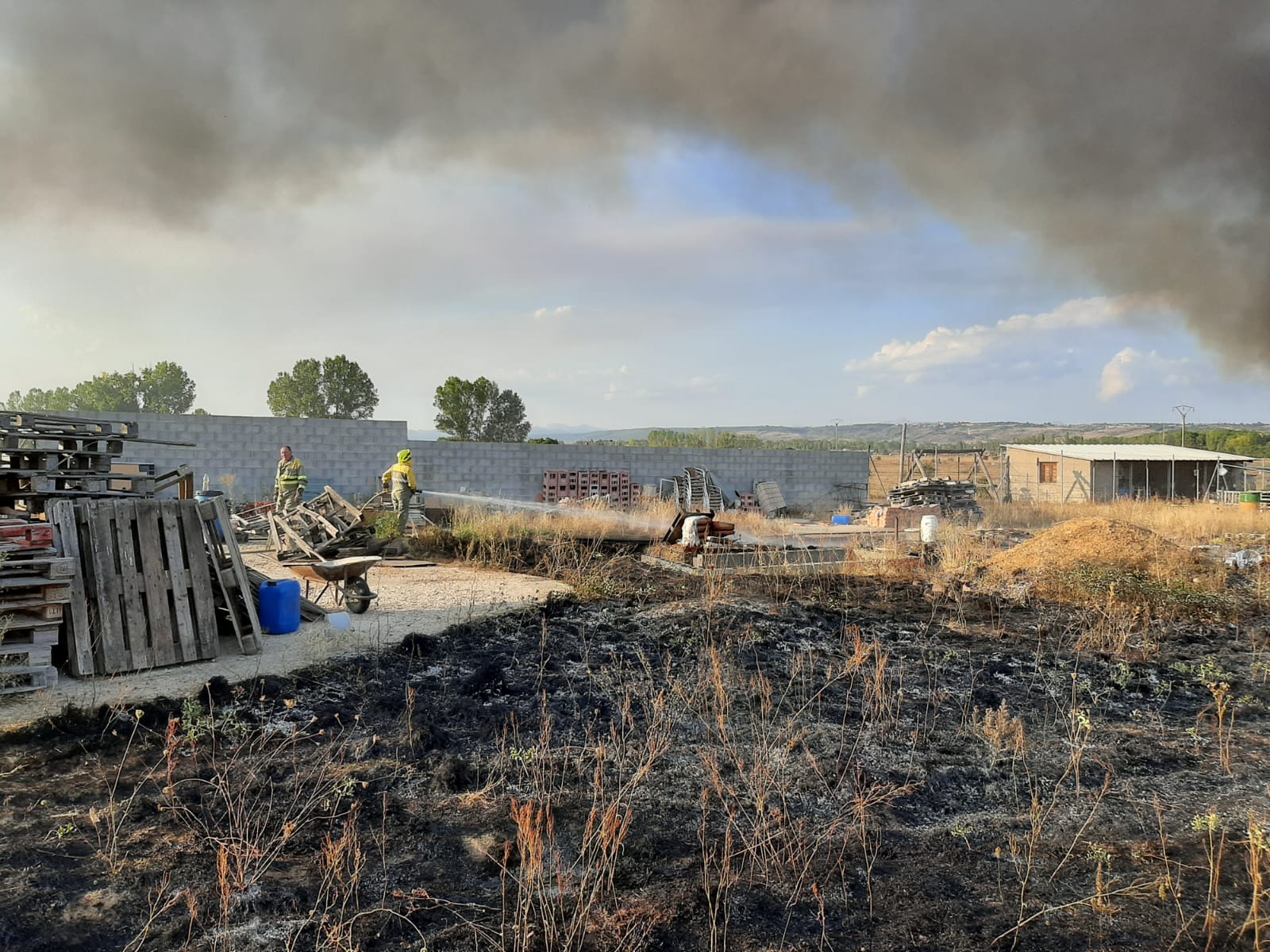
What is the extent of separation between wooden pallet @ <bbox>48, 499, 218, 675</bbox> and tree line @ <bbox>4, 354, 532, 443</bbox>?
39.8 metres

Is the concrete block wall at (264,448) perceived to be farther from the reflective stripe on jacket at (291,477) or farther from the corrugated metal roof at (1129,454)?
the corrugated metal roof at (1129,454)

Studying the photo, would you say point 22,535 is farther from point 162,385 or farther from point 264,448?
point 162,385

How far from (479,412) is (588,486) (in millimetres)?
32306

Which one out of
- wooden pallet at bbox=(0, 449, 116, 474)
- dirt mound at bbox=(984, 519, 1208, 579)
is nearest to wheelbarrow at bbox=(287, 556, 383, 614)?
wooden pallet at bbox=(0, 449, 116, 474)

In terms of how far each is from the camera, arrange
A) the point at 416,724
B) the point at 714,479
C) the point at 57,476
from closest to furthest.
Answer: the point at 416,724 → the point at 57,476 → the point at 714,479

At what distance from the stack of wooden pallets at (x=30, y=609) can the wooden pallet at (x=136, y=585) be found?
236 millimetres

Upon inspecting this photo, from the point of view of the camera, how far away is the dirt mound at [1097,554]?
1004 centimetres

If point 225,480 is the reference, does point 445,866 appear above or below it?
below

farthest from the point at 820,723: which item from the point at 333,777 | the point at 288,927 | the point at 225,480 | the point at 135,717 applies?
the point at 225,480

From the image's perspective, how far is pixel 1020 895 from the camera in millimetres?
3180

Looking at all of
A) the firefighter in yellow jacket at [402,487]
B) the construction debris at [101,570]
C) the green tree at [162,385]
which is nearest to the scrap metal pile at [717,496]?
the firefighter in yellow jacket at [402,487]

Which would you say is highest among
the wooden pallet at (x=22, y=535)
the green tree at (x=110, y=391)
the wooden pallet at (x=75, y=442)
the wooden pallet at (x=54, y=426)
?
the green tree at (x=110, y=391)

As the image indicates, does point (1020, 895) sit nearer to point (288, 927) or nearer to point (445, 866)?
point (445, 866)

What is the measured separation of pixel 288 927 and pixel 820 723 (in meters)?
Answer: 3.43
